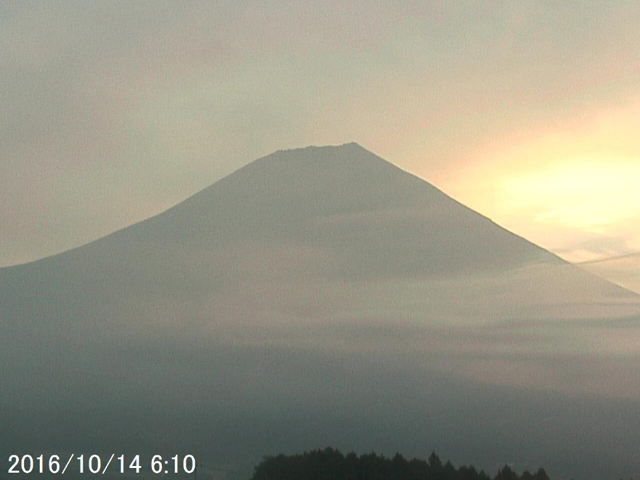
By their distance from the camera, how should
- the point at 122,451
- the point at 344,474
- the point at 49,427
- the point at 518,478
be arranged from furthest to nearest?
the point at 49,427
the point at 122,451
the point at 344,474
the point at 518,478

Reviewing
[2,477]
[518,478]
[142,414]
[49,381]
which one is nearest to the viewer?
[518,478]

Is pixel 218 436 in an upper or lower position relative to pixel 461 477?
upper

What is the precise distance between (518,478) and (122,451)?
7963 centimetres

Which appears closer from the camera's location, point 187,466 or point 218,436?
point 187,466

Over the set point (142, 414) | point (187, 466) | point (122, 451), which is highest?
point (142, 414)

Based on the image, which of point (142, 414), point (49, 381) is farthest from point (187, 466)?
point (49, 381)

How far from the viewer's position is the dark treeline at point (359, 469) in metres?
41.4

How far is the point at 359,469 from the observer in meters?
42.2

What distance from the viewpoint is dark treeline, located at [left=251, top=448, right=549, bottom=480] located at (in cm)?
4144

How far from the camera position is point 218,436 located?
125 m

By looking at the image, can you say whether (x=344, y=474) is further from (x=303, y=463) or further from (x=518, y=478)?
(x=518, y=478)

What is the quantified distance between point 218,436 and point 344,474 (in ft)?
281

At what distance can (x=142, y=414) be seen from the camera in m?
148

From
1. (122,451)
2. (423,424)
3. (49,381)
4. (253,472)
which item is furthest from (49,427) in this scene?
(253,472)
